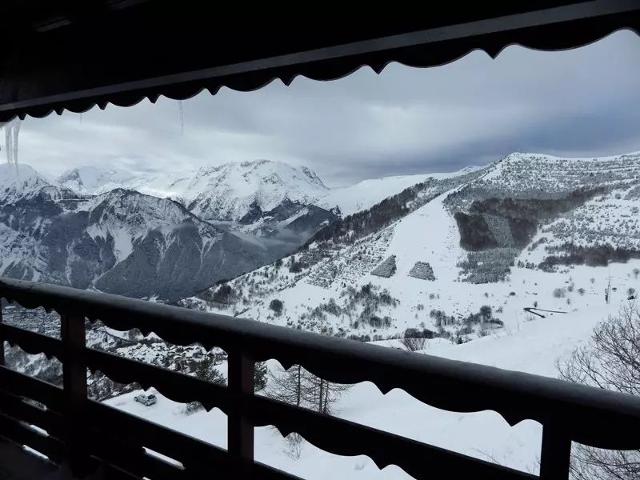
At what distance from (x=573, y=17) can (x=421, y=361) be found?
758mm

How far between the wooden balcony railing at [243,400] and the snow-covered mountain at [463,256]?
405 inches

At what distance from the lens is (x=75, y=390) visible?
175cm

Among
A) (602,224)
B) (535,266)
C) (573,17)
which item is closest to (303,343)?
(573,17)

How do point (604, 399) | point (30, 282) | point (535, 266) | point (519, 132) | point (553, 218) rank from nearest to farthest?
point (604, 399)
point (30, 282)
point (519, 132)
point (553, 218)
point (535, 266)

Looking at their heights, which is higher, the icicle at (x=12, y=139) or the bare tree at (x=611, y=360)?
the icicle at (x=12, y=139)

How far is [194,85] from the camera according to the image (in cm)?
144

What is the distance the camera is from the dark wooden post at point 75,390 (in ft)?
5.67

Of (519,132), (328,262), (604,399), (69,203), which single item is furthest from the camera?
(69,203)

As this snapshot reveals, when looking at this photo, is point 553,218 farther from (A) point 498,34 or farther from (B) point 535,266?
(A) point 498,34

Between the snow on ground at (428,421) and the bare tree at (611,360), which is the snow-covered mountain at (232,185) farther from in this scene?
the bare tree at (611,360)

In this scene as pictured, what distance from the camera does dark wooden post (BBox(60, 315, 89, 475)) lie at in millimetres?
1728

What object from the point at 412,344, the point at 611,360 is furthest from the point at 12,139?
the point at 412,344

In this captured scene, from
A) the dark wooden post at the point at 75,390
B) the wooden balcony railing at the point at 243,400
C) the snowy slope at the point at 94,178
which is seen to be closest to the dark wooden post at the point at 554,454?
the wooden balcony railing at the point at 243,400

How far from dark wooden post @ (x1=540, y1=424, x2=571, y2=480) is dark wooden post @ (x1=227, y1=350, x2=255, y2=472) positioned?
783 mm
